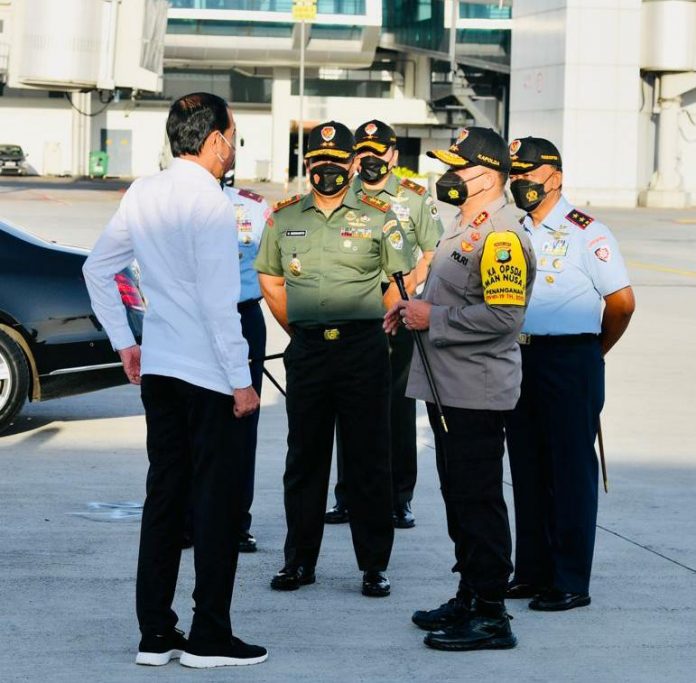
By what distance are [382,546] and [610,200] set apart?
152 ft

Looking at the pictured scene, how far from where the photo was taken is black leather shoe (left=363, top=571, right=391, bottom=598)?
19.5 ft

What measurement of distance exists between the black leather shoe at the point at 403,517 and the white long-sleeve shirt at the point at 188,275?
2.56 meters


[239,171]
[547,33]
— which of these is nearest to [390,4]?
[239,171]

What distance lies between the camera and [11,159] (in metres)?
68.1

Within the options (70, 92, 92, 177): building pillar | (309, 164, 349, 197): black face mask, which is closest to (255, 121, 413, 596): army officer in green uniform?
(309, 164, 349, 197): black face mask

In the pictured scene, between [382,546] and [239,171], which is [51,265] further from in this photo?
[239,171]

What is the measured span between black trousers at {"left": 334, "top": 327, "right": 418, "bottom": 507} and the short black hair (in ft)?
8.96

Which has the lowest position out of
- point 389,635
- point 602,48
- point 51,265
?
point 389,635

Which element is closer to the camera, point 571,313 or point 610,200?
point 571,313

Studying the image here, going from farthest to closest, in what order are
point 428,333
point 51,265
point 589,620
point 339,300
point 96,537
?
point 51,265, point 96,537, point 339,300, point 589,620, point 428,333

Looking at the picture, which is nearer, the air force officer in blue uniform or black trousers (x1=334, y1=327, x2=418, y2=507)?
the air force officer in blue uniform

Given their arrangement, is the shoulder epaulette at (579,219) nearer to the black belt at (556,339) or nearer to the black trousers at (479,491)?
the black belt at (556,339)

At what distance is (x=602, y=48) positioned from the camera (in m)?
50.7

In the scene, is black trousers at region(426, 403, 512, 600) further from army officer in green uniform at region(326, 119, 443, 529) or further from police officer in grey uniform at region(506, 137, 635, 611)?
army officer in green uniform at region(326, 119, 443, 529)
